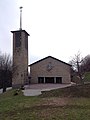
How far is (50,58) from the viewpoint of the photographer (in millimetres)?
54531

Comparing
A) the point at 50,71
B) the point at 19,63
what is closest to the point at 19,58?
the point at 19,63

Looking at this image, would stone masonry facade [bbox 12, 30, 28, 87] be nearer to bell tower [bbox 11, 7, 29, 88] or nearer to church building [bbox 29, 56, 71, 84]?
bell tower [bbox 11, 7, 29, 88]

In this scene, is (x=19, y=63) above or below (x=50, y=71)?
above

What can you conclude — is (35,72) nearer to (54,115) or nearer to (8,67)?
(8,67)

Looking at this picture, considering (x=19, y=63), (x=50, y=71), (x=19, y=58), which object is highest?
(x=19, y=58)

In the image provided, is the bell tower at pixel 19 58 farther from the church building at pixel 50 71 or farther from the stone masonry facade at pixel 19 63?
the church building at pixel 50 71

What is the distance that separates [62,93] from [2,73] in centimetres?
2769

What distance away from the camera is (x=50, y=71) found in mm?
53906

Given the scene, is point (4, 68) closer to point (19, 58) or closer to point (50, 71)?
point (19, 58)

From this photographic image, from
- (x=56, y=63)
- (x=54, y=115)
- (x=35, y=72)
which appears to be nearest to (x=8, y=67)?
(x=35, y=72)

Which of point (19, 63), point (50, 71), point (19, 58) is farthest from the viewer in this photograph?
point (50, 71)

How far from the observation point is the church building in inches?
2119

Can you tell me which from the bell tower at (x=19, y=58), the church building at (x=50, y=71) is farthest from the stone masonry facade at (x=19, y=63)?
the church building at (x=50, y=71)

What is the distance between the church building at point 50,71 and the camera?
53.8 m
